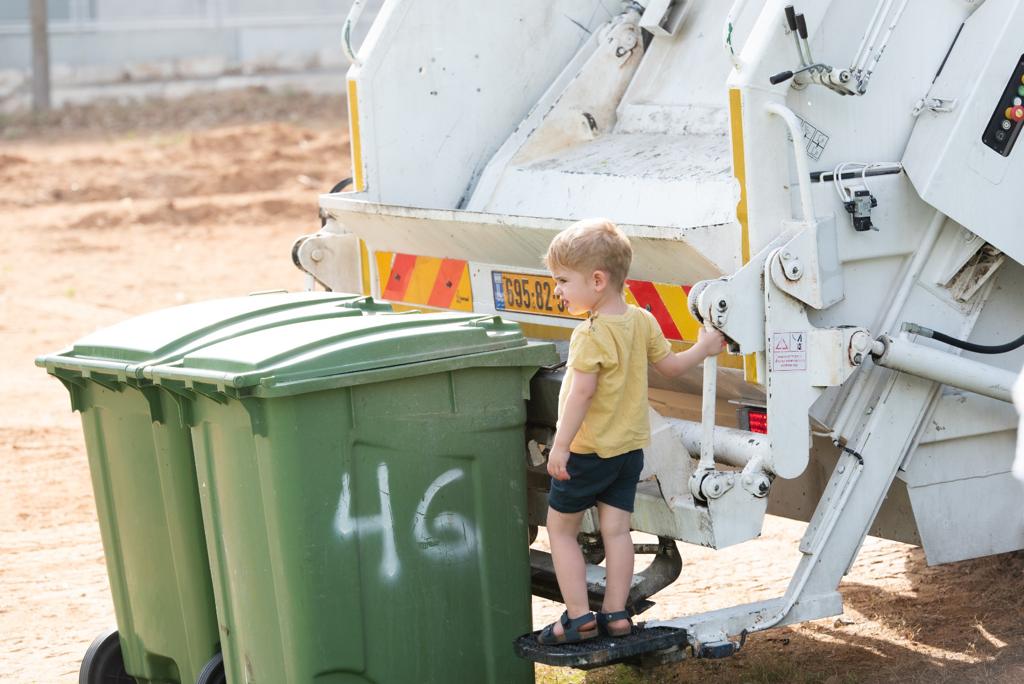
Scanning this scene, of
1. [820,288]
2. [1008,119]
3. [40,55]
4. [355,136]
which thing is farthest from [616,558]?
[40,55]

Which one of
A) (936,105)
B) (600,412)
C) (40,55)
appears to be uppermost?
(40,55)

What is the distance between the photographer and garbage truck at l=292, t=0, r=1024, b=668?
11.4ft

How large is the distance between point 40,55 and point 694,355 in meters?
19.3

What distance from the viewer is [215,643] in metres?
3.60

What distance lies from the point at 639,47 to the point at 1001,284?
4.85 feet

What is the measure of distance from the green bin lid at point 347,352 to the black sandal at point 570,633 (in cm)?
59

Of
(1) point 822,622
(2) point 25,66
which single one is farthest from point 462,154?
(2) point 25,66

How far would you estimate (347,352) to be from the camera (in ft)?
10.4

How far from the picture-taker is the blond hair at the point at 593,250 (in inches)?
129

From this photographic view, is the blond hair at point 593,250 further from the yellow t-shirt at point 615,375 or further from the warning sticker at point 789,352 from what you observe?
the warning sticker at point 789,352

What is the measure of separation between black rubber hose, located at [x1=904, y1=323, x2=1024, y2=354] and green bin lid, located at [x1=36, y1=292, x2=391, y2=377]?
1.32 m

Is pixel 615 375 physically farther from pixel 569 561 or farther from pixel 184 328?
pixel 184 328

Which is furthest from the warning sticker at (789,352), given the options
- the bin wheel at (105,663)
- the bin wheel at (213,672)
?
the bin wheel at (105,663)

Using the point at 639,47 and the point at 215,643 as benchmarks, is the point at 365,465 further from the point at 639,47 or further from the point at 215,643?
the point at 639,47
